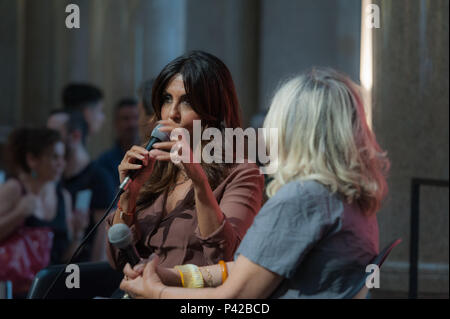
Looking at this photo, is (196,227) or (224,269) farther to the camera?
(196,227)

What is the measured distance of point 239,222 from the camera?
2.50 m

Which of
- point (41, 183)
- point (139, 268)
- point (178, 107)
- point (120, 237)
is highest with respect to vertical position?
point (178, 107)

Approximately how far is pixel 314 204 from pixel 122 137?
3.56 meters

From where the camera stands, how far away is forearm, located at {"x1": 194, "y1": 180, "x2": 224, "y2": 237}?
2.32 m

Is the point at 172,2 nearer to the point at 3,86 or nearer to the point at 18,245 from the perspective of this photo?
the point at 3,86

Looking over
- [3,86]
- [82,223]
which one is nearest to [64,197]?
[82,223]

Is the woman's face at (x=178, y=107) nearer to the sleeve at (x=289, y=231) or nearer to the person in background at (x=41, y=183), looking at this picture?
the sleeve at (x=289, y=231)

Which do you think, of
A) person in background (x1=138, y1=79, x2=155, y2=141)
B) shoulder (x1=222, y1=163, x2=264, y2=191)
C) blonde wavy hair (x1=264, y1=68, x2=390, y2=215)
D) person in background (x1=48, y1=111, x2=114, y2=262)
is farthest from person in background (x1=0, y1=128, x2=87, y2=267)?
blonde wavy hair (x1=264, y1=68, x2=390, y2=215)

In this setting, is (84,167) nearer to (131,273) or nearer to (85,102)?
(85,102)

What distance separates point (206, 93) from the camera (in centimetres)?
254

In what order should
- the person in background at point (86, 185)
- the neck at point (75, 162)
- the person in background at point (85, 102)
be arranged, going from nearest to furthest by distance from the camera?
the person in background at point (86, 185) → the neck at point (75, 162) → the person in background at point (85, 102)

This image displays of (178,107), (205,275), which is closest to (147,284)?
(205,275)

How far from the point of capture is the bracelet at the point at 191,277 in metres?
2.21

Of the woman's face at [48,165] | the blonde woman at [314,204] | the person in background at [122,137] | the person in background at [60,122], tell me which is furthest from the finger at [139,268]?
the person in background at [60,122]
